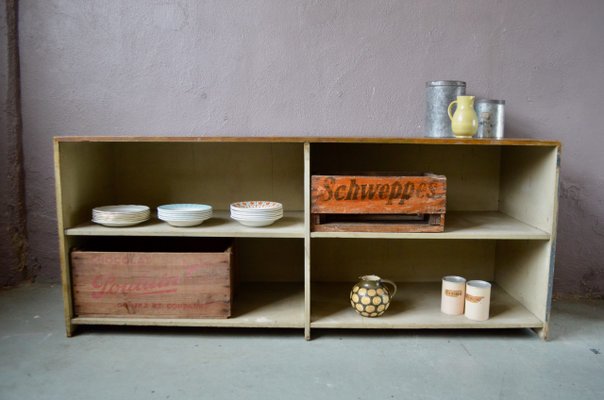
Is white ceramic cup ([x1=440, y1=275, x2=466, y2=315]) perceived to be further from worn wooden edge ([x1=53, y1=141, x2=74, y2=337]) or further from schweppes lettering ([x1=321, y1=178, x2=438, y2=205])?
worn wooden edge ([x1=53, y1=141, x2=74, y2=337])

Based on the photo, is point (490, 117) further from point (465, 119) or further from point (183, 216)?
point (183, 216)

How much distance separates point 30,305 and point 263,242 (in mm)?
1318

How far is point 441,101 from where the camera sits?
2469mm

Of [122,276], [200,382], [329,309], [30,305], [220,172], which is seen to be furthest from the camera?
[220,172]

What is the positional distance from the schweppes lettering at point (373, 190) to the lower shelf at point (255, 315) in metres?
0.62

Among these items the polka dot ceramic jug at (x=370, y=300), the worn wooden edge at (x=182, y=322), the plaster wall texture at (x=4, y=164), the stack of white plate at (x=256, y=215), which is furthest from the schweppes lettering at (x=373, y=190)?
the plaster wall texture at (x=4, y=164)

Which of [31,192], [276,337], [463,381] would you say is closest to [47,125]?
[31,192]

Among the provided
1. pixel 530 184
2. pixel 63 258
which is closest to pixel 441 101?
pixel 530 184

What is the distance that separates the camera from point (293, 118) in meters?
2.68

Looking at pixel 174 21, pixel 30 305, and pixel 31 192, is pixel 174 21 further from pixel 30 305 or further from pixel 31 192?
pixel 30 305

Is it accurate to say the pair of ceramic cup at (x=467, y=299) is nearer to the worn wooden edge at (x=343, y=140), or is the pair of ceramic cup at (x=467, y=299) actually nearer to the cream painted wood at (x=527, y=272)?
the cream painted wood at (x=527, y=272)

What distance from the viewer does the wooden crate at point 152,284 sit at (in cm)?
220

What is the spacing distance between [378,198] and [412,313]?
63 cm

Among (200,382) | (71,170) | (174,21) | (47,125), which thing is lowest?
(200,382)
